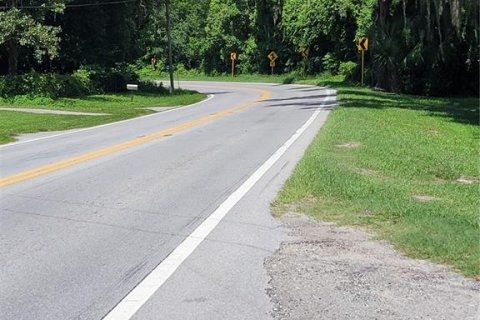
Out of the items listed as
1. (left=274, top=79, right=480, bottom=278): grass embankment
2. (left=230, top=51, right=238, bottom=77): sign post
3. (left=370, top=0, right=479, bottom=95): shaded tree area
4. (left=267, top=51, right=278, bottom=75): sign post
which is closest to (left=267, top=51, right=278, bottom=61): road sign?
(left=267, top=51, right=278, bottom=75): sign post

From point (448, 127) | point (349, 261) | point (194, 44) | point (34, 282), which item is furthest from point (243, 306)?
point (194, 44)

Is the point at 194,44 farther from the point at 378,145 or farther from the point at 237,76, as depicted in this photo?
the point at 378,145

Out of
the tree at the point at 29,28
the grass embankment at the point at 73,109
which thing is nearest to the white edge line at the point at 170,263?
the grass embankment at the point at 73,109

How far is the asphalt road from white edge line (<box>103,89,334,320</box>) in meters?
0.02

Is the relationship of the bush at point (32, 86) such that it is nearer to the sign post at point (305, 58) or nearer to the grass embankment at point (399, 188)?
the grass embankment at point (399, 188)

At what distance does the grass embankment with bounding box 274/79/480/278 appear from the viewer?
6.43 m

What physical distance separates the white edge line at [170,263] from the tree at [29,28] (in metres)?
26.0

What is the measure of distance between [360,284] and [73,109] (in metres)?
27.4

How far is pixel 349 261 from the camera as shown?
19.4 ft

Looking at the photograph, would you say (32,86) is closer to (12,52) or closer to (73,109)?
(12,52)

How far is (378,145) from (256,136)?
4344 mm

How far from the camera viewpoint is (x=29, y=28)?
33000 mm

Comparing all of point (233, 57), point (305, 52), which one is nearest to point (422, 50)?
point (305, 52)

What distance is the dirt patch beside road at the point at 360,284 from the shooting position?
467cm
